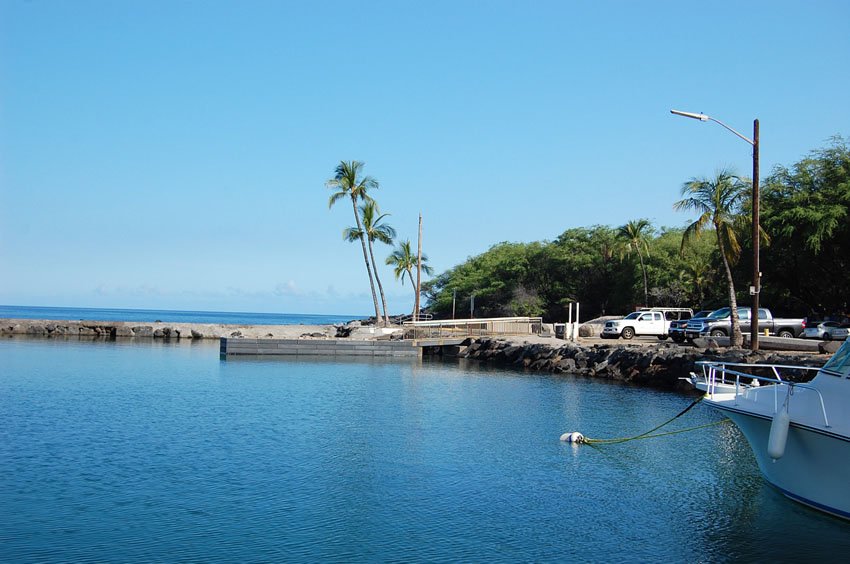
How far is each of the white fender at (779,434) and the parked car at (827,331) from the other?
2341 centimetres

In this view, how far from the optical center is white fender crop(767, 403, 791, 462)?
1189 centimetres

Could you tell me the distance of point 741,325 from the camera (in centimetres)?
3697

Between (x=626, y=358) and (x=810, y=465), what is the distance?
22.5 metres

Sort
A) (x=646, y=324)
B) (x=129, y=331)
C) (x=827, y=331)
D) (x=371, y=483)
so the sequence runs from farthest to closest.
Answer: (x=129, y=331), (x=646, y=324), (x=827, y=331), (x=371, y=483)

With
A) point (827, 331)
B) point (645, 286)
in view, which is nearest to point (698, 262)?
point (645, 286)

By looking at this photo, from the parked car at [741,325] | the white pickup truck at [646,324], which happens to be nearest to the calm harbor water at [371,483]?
the parked car at [741,325]

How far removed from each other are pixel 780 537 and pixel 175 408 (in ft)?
54.8

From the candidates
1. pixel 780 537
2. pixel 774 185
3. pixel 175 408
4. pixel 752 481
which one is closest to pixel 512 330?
pixel 774 185

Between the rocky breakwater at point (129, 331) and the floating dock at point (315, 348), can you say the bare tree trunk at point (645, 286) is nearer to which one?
the floating dock at point (315, 348)

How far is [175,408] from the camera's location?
22.0 metres

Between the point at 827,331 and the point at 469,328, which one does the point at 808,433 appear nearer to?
the point at 827,331

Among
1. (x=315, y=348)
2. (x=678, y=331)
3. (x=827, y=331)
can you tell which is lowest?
(x=315, y=348)

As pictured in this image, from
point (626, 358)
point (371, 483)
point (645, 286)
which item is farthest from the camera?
point (645, 286)

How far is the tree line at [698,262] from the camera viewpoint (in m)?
36.2
